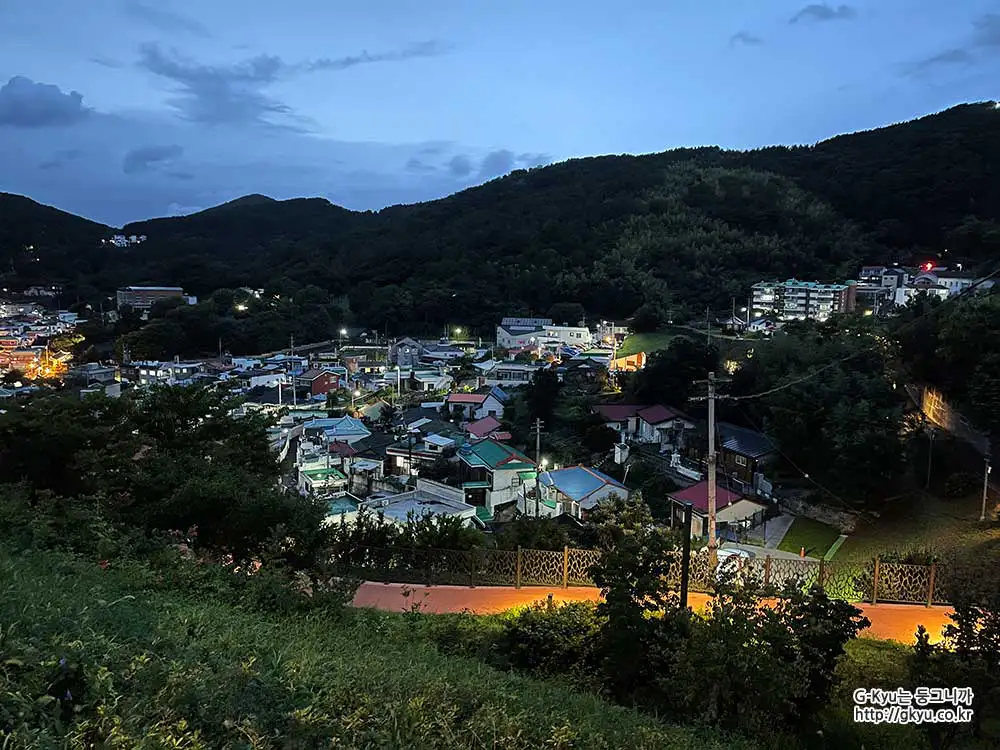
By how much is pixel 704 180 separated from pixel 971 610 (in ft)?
225

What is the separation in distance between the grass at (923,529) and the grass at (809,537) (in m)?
0.36

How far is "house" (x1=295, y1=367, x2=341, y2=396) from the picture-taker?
31688 millimetres

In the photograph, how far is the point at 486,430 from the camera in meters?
22.9

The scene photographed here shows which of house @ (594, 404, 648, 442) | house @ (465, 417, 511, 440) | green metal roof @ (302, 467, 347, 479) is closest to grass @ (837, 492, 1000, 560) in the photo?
house @ (594, 404, 648, 442)

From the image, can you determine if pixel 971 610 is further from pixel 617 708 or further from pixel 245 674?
pixel 245 674

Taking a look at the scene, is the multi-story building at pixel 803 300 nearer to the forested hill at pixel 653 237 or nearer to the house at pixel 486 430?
the forested hill at pixel 653 237

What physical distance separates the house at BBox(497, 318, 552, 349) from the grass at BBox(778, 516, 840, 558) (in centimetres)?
2773

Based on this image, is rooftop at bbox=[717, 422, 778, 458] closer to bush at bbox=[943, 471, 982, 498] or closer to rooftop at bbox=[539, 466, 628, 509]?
rooftop at bbox=[539, 466, 628, 509]

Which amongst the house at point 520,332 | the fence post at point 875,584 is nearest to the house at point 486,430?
the fence post at point 875,584

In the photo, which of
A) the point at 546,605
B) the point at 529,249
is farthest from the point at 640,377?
the point at 529,249

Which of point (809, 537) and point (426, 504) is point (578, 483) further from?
point (809, 537)

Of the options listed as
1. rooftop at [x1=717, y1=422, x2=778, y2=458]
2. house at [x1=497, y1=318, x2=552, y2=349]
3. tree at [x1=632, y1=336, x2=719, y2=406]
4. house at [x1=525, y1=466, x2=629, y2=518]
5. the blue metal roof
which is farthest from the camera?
house at [x1=497, y1=318, x2=552, y2=349]

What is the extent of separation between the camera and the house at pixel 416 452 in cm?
1928

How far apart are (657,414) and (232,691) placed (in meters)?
20.1
